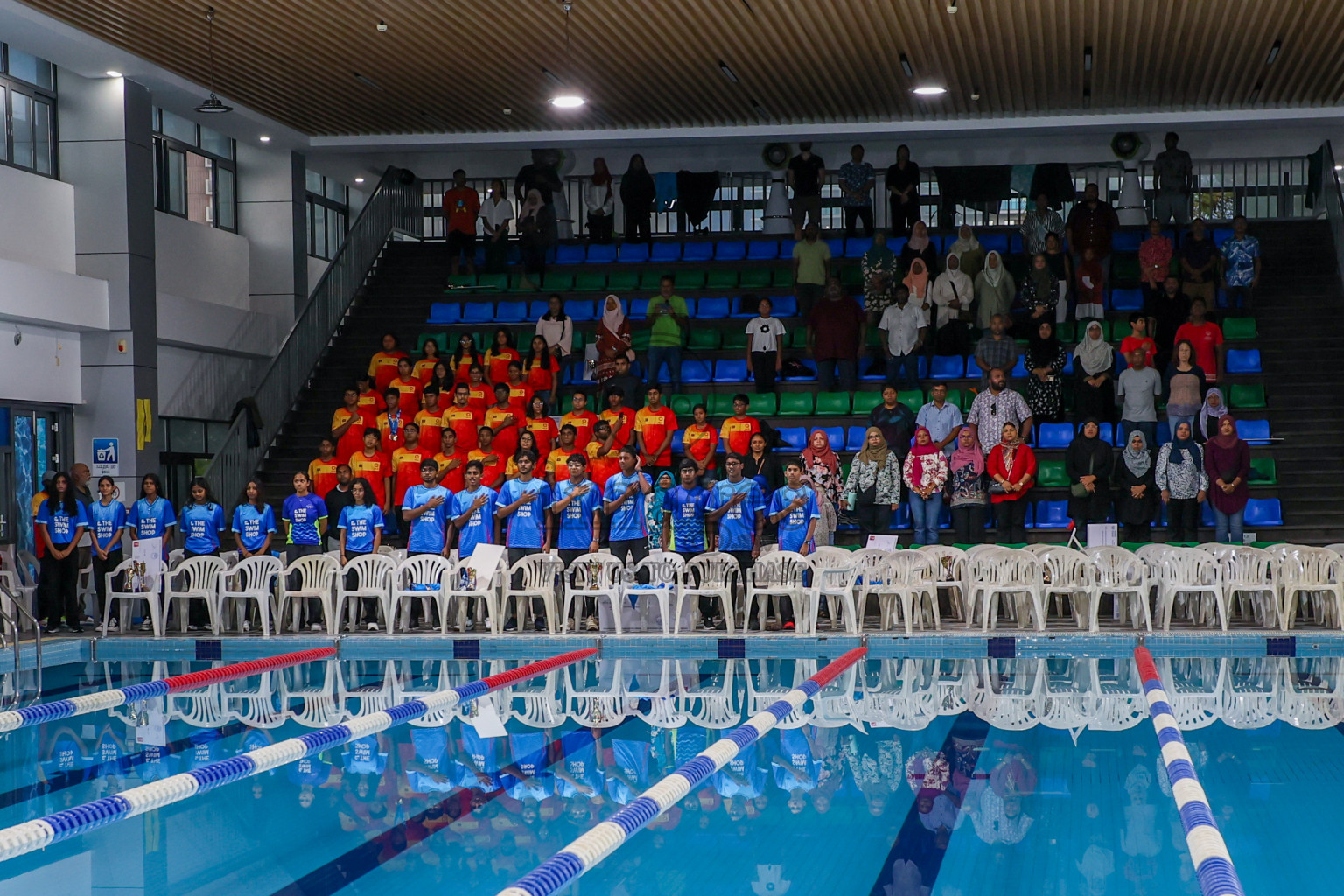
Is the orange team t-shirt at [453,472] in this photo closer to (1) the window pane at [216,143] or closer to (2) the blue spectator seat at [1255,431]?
(1) the window pane at [216,143]

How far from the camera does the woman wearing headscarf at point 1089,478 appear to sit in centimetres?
1269

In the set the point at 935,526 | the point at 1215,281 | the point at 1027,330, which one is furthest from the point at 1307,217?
the point at 935,526

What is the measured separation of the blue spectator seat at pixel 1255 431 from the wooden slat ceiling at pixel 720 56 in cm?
359

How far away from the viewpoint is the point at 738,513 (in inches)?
467

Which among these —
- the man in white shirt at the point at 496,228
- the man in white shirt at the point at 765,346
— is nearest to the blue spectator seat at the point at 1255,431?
the man in white shirt at the point at 765,346

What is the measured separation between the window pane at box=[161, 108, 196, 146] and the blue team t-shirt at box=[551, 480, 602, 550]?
775 cm

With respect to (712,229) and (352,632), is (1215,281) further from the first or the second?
(352,632)

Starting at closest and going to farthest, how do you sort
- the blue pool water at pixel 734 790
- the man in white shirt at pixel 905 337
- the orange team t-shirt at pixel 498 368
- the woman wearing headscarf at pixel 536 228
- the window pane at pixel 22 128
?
1. the blue pool water at pixel 734 790
2. the window pane at pixel 22 128
3. the orange team t-shirt at pixel 498 368
4. the man in white shirt at pixel 905 337
5. the woman wearing headscarf at pixel 536 228

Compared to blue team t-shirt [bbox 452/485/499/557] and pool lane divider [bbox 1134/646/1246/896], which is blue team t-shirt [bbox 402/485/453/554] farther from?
pool lane divider [bbox 1134/646/1246/896]

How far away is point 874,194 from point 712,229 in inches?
90.9

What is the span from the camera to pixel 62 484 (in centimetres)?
1216

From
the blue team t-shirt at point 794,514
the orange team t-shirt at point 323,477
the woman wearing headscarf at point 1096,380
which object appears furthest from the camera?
the woman wearing headscarf at point 1096,380

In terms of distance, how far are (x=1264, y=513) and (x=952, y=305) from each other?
396cm

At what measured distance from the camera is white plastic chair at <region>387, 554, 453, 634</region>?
37.4ft
